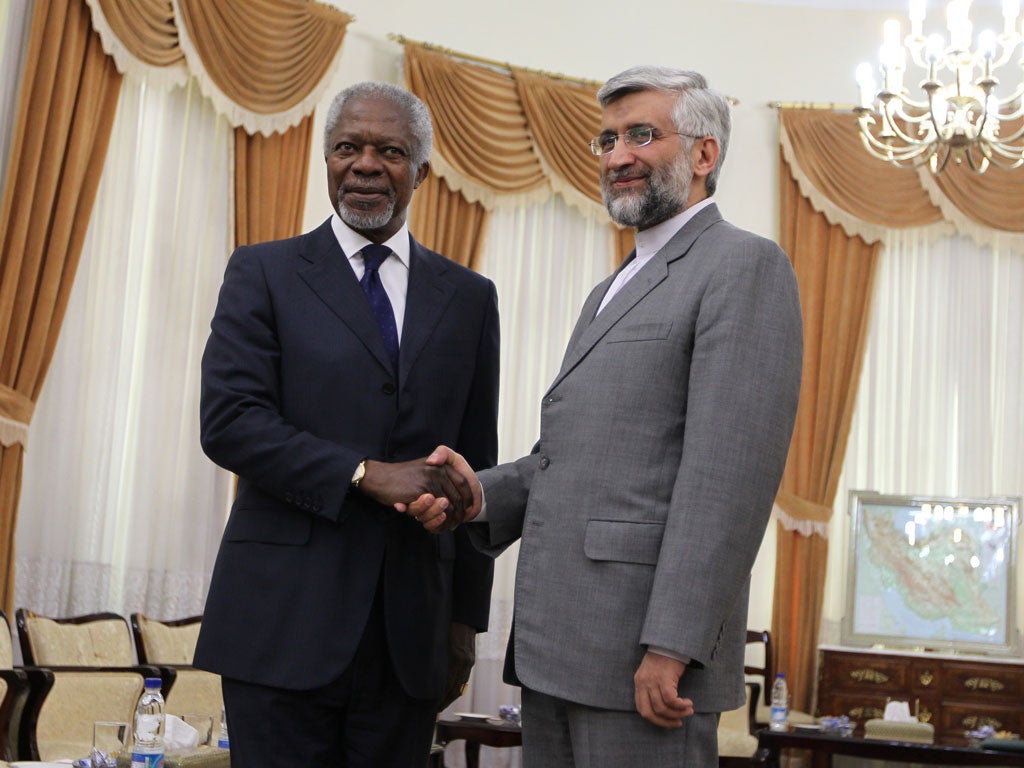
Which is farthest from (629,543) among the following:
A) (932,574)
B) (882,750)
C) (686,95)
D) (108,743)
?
(932,574)

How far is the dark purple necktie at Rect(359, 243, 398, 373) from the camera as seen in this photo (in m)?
2.63

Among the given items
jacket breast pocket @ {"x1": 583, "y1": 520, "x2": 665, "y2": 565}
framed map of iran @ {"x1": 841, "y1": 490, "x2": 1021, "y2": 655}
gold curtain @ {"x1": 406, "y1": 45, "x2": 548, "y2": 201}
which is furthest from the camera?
framed map of iran @ {"x1": 841, "y1": 490, "x2": 1021, "y2": 655}

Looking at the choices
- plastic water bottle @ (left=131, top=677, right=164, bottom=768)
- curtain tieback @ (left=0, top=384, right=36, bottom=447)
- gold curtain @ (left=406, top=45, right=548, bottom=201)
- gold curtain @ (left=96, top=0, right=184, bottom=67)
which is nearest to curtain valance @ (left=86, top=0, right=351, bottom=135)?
gold curtain @ (left=96, top=0, right=184, bottom=67)

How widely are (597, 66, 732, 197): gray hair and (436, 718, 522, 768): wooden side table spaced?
13.1ft

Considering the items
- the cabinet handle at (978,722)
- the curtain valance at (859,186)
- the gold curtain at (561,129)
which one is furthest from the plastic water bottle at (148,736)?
the curtain valance at (859,186)

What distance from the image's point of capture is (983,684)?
7.89 meters

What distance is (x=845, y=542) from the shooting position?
8.71m

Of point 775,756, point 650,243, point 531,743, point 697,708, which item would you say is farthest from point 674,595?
point 775,756

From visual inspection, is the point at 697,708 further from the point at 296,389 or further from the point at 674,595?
the point at 296,389

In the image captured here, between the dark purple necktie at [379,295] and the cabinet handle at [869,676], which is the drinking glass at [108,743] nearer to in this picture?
the dark purple necktie at [379,295]

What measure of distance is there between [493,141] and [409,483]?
607 centimetres

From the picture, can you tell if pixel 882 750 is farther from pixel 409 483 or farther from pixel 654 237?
pixel 409 483

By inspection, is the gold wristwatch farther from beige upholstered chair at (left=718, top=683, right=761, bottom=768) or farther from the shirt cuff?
beige upholstered chair at (left=718, top=683, right=761, bottom=768)

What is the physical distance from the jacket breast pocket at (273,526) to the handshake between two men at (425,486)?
0.47 feet
